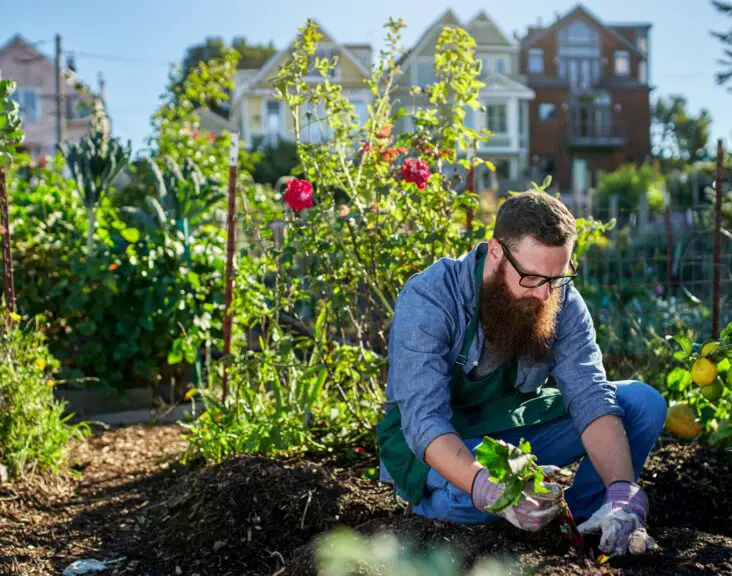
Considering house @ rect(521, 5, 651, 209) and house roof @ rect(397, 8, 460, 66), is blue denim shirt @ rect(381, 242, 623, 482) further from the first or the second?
house @ rect(521, 5, 651, 209)

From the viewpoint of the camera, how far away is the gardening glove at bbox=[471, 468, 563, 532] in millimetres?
2000

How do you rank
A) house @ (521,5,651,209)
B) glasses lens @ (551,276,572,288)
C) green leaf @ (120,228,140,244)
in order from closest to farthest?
glasses lens @ (551,276,572,288)
green leaf @ (120,228,140,244)
house @ (521,5,651,209)

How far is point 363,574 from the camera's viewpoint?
1897mm

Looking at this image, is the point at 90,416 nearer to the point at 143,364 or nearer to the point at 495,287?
the point at 143,364

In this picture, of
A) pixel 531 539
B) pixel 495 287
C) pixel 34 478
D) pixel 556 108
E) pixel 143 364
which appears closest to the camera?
pixel 531 539

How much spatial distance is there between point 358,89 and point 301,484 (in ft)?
93.6

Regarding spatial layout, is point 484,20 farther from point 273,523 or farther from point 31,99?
point 273,523

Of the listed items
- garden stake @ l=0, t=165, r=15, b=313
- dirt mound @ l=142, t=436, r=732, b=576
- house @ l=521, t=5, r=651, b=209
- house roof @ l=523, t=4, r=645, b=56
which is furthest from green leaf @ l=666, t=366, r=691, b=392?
house roof @ l=523, t=4, r=645, b=56

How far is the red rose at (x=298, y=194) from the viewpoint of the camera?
330cm

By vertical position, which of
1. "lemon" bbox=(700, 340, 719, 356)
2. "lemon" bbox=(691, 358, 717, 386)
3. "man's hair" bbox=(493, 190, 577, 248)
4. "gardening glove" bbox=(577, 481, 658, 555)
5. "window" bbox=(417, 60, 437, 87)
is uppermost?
"window" bbox=(417, 60, 437, 87)

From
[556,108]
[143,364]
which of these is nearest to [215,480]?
[143,364]

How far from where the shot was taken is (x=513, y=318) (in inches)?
92.9

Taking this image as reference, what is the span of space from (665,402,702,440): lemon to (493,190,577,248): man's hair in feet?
4.40

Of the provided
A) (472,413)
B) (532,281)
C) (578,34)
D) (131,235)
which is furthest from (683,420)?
(578,34)
